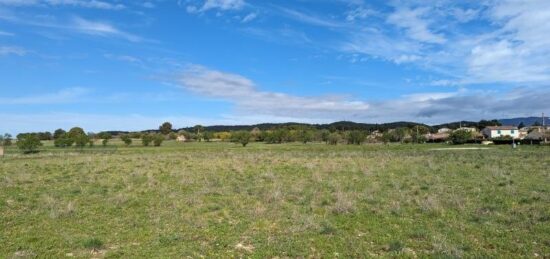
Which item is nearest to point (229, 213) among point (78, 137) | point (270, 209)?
point (270, 209)

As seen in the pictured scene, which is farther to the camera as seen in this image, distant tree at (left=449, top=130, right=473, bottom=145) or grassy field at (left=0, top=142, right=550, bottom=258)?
distant tree at (left=449, top=130, right=473, bottom=145)

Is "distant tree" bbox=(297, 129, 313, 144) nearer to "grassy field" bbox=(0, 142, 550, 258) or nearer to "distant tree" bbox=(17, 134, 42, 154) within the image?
"distant tree" bbox=(17, 134, 42, 154)

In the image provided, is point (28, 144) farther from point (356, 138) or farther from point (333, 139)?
point (356, 138)

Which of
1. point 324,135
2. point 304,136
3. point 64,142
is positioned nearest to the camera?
point 64,142

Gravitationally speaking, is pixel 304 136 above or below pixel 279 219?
above

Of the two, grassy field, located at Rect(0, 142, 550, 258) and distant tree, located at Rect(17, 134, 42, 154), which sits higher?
distant tree, located at Rect(17, 134, 42, 154)

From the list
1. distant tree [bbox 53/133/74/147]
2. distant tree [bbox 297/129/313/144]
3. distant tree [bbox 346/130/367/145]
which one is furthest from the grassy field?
distant tree [bbox 297/129/313/144]

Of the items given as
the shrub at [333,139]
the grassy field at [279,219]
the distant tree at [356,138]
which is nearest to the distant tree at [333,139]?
the shrub at [333,139]

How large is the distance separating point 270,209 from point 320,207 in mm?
1544

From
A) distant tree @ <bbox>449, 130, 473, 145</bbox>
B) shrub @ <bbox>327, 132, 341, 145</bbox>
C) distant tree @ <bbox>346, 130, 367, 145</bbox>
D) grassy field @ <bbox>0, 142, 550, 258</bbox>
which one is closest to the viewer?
grassy field @ <bbox>0, 142, 550, 258</bbox>

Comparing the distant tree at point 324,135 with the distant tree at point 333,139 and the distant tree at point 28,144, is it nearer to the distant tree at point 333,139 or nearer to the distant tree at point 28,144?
the distant tree at point 333,139

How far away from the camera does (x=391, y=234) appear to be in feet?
34.4

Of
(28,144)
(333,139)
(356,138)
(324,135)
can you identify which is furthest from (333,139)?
(28,144)

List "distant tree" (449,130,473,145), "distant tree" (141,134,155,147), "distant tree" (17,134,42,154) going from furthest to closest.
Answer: "distant tree" (141,134,155,147) < "distant tree" (449,130,473,145) < "distant tree" (17,134,42,154)
